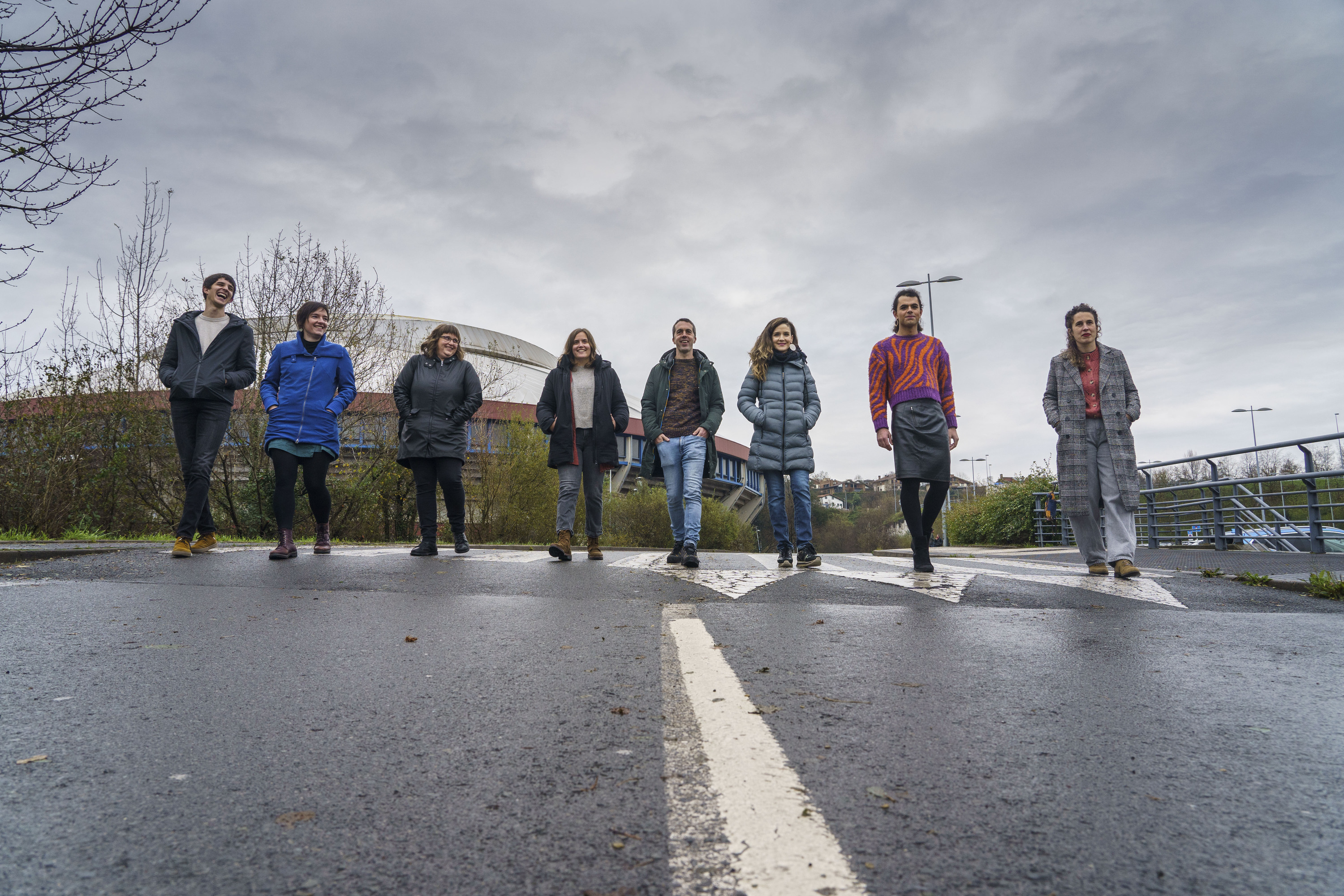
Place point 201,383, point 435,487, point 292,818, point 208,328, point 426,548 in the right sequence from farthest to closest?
point 435,487, point 426,548, point 208,328, point 201,383, point 292,818

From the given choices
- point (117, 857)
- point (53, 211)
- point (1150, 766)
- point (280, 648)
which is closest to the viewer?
point (117, 857)

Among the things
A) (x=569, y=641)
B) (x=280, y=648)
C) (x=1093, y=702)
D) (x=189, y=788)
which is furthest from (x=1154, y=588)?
(x=189, y=788)

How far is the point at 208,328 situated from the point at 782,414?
4907mm

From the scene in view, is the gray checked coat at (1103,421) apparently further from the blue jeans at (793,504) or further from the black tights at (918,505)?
the blue jeans at (793,504)

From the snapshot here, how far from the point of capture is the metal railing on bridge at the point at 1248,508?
1009 centimetres

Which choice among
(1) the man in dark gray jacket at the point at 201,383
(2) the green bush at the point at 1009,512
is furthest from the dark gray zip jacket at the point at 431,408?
(2) the green bush at the point at 1009,512

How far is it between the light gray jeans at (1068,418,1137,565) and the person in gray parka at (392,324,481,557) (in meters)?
5.25

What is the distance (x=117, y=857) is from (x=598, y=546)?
662 centimetres

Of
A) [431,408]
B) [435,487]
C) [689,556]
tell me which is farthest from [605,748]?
[435,487]

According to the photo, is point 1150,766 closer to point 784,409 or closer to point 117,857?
point 117,857

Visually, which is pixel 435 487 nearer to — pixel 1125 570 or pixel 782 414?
pixel 782 414

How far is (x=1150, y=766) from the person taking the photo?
1778 millimetres

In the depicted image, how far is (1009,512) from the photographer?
2462 centimetres

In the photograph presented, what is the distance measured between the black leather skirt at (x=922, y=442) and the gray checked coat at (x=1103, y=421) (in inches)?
34.0
